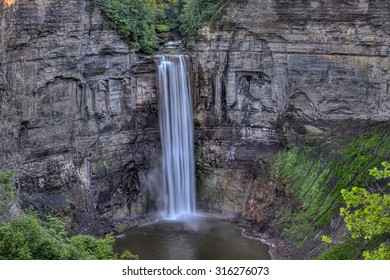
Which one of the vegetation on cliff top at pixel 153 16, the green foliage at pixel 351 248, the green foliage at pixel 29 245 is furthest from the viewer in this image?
the vegetation on cliff top at pixel 153 16

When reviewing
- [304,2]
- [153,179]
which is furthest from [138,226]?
[304,2]

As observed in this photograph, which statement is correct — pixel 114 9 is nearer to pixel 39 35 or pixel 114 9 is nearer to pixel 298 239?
pixel 39 35

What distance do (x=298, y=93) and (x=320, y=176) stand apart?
5.93 metres

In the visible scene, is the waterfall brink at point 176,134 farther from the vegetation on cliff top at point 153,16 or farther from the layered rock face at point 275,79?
the vegetation on cliff top at point 153,16

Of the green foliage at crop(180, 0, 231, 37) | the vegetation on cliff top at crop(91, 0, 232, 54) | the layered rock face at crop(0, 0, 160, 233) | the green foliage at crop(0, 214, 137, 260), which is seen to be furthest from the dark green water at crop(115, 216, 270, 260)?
the green foliage at crop(180, 0, 231, 37)

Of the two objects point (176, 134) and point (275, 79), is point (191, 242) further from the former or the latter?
point (275, 79)

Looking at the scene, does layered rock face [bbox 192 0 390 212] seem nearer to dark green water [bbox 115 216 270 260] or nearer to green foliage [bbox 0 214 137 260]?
dark green water [bbox 115 216 270 260]

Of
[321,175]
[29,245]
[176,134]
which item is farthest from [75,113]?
[29,245]

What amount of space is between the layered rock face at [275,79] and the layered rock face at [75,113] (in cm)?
399

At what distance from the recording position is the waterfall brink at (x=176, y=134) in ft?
137

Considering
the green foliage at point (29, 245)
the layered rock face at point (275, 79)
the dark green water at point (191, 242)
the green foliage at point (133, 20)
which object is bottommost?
the dark green water at point (191, 242)

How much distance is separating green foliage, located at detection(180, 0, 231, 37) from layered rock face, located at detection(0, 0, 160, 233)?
374 centimetres

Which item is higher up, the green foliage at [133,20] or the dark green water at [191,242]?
the green foliage at [133,20]

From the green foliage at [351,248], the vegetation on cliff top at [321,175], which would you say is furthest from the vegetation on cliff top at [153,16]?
the green foliage at [351,248]
